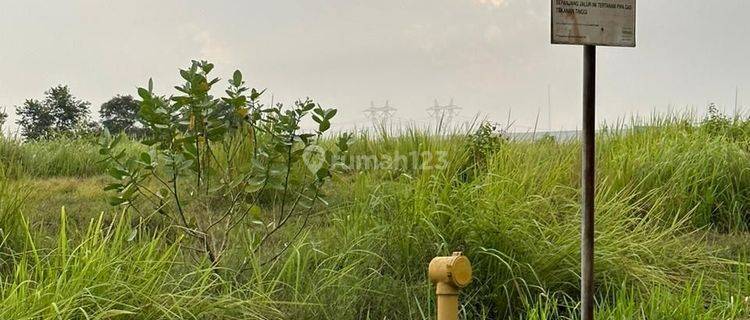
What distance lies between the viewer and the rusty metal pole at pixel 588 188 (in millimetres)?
2912

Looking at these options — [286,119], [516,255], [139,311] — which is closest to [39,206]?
[286,119]

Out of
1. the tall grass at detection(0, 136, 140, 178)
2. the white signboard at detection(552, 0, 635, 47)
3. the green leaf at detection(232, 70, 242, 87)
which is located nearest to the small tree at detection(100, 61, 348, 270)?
the green leaf at detection(232, 70, 242, 87)

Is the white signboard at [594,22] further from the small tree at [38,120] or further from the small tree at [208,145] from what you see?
the small tree at [38,120]

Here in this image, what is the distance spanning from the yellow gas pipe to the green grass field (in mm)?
625

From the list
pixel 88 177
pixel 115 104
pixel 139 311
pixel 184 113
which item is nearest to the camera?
pixel 139 311

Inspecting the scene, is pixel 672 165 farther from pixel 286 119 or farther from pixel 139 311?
pixel 139 311

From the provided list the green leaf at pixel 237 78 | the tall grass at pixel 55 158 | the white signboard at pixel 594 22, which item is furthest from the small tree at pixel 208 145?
the tall grass at pixel 55 158

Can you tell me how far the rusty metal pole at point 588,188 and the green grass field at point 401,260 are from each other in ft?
0.64

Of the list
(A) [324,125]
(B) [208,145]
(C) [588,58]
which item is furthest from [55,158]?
(C) [588,58]

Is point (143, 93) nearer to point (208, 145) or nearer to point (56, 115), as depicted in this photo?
point (208, 145)

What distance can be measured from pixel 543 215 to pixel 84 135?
8047mm

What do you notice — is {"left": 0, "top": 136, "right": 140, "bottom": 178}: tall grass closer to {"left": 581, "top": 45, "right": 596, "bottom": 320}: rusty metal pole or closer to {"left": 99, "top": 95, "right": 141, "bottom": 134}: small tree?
{"left": 99, "top": 95, "right": 141, "bottom": 134}: small tree

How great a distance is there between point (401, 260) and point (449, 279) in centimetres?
132

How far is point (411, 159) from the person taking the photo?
617 centimetres
